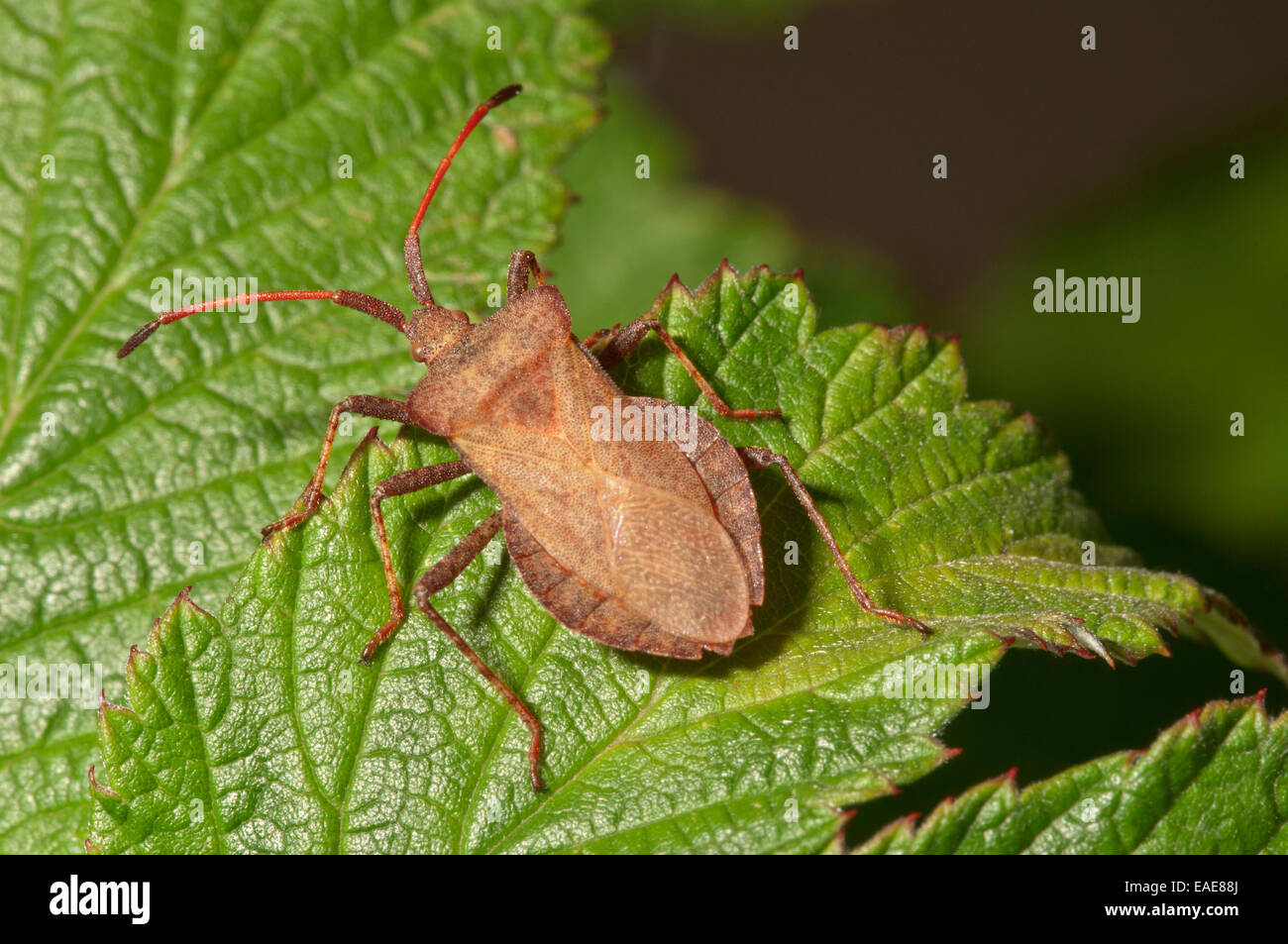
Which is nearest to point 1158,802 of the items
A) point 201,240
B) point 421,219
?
point 421,219

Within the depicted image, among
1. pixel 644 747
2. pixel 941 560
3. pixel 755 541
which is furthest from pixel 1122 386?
pixel 644 747

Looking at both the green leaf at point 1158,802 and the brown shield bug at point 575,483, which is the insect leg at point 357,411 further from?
the green leaf at point 1158,802

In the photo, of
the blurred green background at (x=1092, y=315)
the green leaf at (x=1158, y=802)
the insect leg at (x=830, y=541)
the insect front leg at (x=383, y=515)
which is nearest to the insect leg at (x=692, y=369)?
the insect leg at (x=830, y=541)

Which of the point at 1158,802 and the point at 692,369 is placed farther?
the point at 692,369

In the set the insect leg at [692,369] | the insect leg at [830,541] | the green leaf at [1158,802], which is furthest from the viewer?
the insect leg at [692,369]

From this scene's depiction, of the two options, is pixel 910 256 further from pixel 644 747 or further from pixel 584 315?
pixel 644 747

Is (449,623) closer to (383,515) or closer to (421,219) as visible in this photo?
(383,515)
